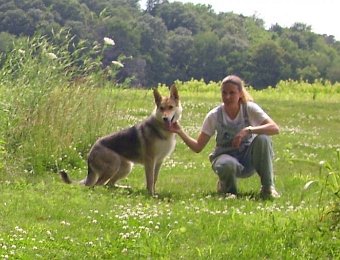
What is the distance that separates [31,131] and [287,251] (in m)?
6.07

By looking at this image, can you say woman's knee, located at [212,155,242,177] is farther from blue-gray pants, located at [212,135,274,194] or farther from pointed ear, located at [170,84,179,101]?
pointed ear, located at [170,84,179,101]

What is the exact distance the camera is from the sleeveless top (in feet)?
27.5

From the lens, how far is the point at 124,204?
24.8 ft

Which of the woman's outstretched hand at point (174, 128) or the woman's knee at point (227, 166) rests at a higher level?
the woman's outstretched hand at point (174, 128)

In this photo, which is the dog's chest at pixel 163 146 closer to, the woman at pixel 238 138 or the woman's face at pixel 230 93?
the woman at pixel 238 138

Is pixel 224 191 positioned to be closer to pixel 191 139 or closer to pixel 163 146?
pixel 191 139

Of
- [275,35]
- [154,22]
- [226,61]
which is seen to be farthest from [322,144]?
[275,35]

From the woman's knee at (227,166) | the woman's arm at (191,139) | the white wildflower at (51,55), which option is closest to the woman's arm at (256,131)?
the woman's knee at (227,166)

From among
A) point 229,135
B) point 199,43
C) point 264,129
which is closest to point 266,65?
point 199,43

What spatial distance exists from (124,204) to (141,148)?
1.37 meters

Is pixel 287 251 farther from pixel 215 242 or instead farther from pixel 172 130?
pixel 172 130

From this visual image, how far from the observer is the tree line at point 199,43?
30023 millimetres

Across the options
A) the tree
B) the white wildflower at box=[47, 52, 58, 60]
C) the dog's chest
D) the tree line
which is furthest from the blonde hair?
the tree

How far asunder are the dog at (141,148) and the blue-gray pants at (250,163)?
0.78m
